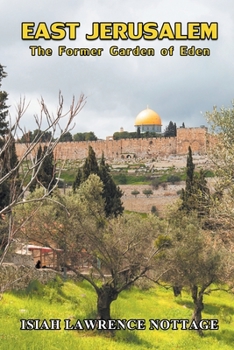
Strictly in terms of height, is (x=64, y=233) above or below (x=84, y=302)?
above

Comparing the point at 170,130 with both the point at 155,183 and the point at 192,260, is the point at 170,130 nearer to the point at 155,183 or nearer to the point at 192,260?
the point at 155,183

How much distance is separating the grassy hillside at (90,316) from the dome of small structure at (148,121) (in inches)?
2295

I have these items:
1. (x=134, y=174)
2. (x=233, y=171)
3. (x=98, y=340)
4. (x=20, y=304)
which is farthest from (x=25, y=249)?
(x=134, y=174)

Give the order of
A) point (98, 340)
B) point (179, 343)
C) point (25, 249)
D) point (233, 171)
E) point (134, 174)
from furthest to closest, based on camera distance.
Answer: point (134, 174)
point (25, 249)
point (179, 343)
point (98, 340)
point (233, 171)

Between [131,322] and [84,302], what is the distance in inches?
66.3

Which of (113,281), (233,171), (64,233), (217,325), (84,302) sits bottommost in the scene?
(217,325)

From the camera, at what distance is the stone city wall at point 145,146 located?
64.1 meters

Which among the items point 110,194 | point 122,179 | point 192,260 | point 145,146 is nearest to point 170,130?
point 145,146

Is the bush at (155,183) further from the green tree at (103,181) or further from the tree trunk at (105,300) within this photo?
the tree trunk at (105,300)

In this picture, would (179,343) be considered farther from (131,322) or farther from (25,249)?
(25,249)

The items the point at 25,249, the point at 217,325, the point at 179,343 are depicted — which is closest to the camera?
the point at 179,343

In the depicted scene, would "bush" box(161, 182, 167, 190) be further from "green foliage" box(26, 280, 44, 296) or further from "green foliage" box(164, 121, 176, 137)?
"green foliage" box(26, 280, 44, 296)

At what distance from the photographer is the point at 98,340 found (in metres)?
11.6

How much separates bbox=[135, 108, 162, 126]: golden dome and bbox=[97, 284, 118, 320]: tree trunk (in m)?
62.7
